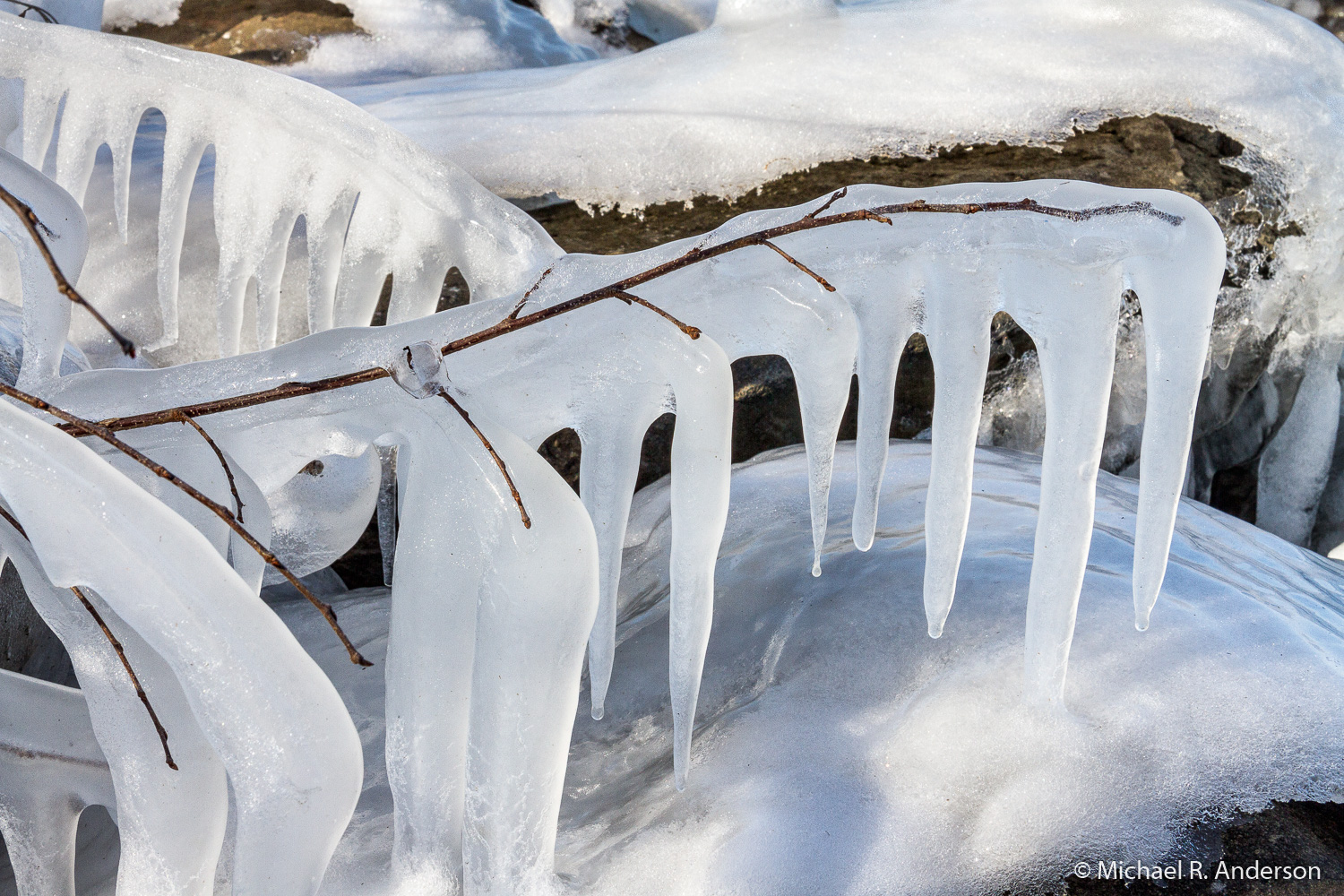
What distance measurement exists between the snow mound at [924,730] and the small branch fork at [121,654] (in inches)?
9.7

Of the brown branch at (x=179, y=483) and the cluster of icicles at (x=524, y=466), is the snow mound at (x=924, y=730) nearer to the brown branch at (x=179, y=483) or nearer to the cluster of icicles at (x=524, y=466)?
the cluster of icicles at (x=524, y=466)

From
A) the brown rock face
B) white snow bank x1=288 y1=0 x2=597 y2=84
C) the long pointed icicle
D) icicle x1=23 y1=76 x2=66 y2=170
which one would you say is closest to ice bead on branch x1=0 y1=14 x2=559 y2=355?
icicle x1=23 y1=76 x2=66 y2=170

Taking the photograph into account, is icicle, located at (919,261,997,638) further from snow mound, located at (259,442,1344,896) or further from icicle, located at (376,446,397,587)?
icicle, located at (376,446,397,587)

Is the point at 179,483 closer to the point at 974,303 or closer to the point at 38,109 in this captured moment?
the point at 974,303

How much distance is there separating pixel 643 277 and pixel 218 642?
40 cm

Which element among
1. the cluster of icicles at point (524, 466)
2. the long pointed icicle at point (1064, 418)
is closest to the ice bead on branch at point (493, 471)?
the cluster of icicles at point (524, 466)

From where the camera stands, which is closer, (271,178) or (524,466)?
(524,466)

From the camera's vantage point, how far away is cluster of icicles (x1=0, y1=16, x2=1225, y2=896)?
0.78 meters

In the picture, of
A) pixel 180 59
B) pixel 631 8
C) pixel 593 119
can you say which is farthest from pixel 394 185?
pixel 631 8

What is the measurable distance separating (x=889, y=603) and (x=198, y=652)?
0.72 meters

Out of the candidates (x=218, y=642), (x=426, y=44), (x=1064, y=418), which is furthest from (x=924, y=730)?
(x=426, y=44)

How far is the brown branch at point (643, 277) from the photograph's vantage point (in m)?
0.77

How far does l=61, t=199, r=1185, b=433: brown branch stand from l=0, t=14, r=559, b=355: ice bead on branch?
487 mm

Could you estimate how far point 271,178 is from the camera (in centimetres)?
139
